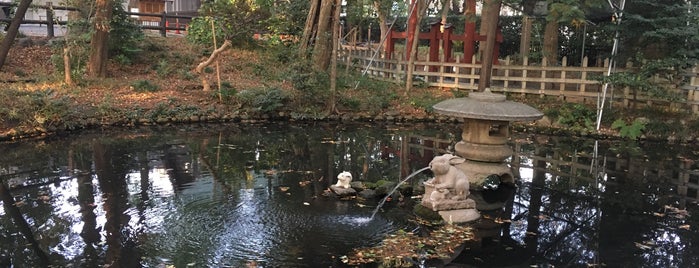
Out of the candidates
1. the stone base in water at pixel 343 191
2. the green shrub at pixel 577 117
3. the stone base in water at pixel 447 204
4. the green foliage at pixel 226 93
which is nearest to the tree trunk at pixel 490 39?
the green shrub at pixel 577 117

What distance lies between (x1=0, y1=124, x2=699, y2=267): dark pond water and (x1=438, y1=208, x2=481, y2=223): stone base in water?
22 cm

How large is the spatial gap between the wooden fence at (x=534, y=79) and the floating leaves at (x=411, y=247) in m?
10.5

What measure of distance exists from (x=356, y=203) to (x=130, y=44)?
16197 millimetres

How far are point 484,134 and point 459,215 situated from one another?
2146 millimetres

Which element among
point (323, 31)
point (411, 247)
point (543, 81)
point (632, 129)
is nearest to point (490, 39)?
point (543, 81)

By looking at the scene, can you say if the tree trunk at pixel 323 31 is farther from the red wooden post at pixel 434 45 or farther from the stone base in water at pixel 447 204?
the stone base in water at pixel 447 204

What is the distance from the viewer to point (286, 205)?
302 inches

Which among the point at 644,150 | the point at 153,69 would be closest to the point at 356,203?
the point at 644,150

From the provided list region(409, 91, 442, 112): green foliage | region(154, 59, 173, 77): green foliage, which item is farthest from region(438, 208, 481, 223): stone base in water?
region(154, 59, 173, 77): green foliage

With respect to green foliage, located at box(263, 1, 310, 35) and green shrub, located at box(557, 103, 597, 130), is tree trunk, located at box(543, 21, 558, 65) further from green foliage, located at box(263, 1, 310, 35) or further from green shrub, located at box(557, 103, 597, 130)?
green foliage, located at box(263, 1, 310, 35)

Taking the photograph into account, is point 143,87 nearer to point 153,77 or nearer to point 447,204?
point 153,77

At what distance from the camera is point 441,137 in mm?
14297

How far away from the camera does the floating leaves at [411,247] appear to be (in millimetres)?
5794

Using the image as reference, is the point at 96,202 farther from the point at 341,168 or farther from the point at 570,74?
the point at 570,74
